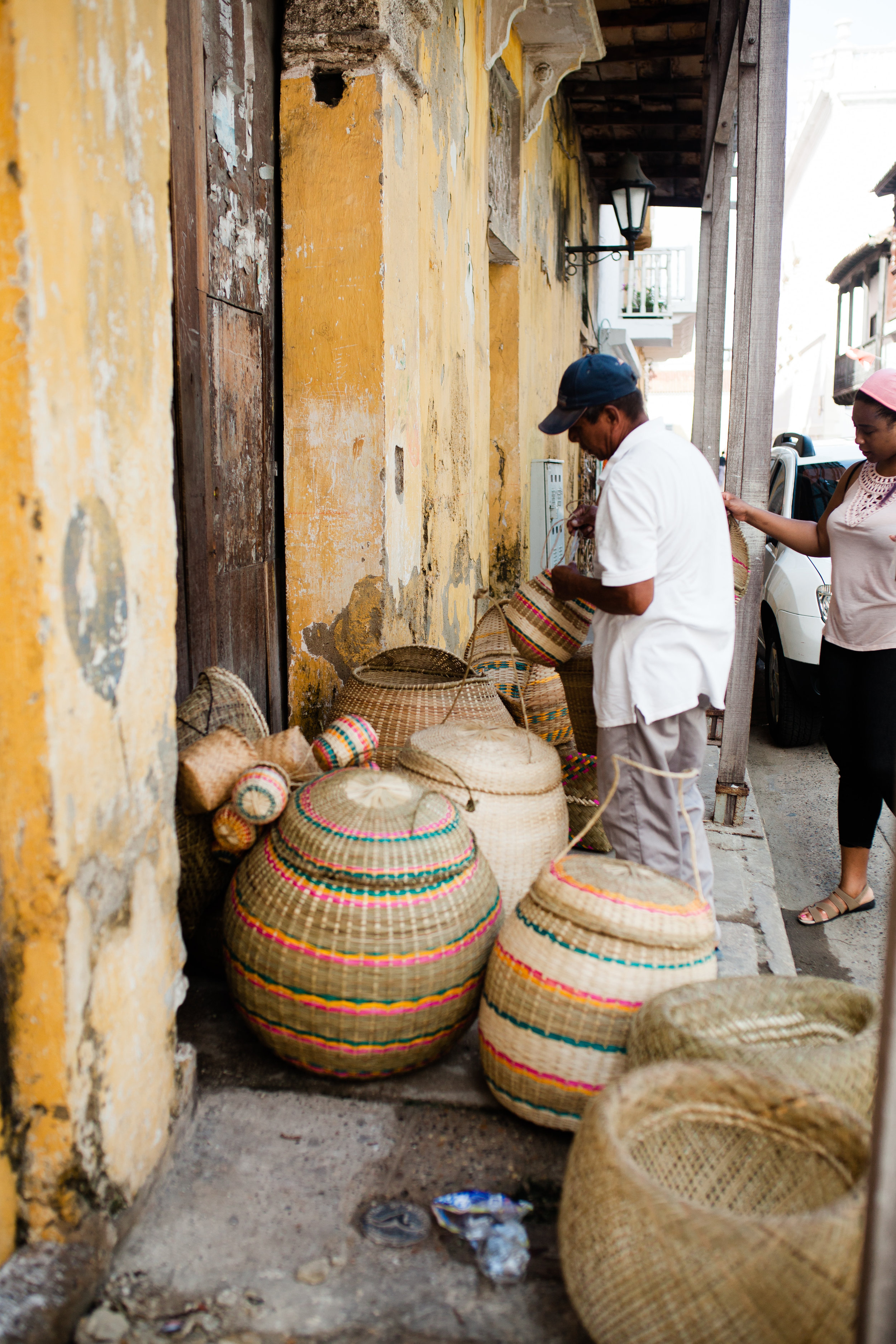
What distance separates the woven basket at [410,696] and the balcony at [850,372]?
74.7 feet

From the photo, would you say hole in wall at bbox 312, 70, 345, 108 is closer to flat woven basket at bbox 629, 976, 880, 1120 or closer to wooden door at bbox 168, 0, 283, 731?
wooden door at bbox 168, 0, 283, 731

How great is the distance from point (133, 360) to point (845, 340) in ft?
97.4

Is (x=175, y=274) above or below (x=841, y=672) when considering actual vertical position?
above

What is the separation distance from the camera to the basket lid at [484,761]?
2.82 metres

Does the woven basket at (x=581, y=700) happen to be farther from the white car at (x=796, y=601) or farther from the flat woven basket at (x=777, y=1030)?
Result: the white car at (x=796, y=601)

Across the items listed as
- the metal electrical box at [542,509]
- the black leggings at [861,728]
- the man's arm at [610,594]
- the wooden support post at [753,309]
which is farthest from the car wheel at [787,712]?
the man's arm at [610,594]

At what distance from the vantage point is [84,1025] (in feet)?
5.45

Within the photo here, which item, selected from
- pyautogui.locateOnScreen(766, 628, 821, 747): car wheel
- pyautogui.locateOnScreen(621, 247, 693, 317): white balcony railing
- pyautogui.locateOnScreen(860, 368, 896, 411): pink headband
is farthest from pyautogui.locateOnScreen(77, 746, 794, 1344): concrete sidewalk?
pyautogui.locateOnScreen(621, 247, 693, 317): white balcony railing

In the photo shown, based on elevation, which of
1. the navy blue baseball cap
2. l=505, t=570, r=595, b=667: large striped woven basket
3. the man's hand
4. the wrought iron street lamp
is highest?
the wrought iron street lamp

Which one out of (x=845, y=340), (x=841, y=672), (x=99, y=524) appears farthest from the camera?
(x=845, y=340)

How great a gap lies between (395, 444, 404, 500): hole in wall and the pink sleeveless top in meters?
1.59

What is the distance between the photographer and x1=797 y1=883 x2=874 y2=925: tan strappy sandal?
398cm

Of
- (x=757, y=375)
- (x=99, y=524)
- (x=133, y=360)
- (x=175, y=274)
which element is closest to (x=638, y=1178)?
(x=99, y=524)

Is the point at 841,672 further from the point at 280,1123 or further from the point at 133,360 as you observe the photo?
the point at 133,360
